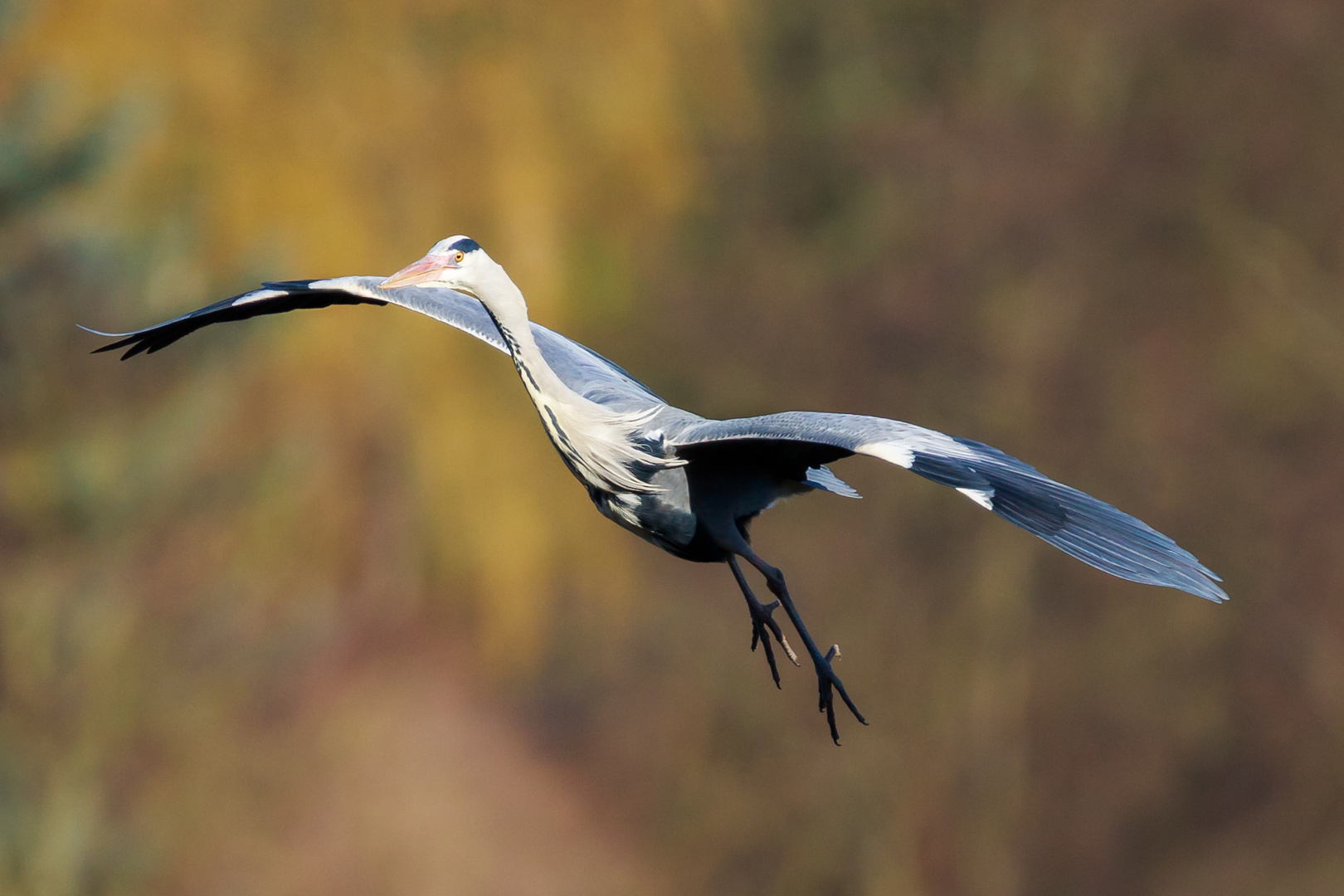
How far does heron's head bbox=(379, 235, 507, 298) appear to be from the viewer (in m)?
4.88

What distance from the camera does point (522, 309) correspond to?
16.2 feet

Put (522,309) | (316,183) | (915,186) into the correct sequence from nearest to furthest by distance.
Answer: (522,309), (316,183), (915,186)

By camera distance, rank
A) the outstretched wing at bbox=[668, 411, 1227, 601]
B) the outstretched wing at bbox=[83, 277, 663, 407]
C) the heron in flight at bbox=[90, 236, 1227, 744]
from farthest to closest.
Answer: the outstretched wing at bbox=[83, 277, 663, 407] → the heron in flight at bbox=[90, 236, 1227, 744] → the outstretched wing at bbox=[668, 411, 1227, 601]

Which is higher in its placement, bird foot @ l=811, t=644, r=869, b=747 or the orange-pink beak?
the orange-pink beak

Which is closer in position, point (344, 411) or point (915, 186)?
point (344, 411)

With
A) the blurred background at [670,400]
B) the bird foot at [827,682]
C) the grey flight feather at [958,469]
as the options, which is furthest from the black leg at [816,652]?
the blurred background at [670,400]

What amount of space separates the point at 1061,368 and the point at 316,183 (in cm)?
515

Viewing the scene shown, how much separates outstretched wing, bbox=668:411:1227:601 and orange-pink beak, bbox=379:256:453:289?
3.08 feet

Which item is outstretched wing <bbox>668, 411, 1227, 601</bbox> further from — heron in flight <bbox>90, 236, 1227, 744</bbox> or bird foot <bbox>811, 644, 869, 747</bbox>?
bird foot <bbox>811, 644, 869, 747</bbox>

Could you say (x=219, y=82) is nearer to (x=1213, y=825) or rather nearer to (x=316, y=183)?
(x=316, y=183)

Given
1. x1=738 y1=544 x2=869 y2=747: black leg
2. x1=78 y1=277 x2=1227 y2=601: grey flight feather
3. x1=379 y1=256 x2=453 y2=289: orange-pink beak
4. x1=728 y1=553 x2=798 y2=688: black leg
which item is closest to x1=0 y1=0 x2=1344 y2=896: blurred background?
x1=379 y1=256 x2=453 y2=289: orange-pink beak

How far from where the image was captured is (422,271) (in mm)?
4930

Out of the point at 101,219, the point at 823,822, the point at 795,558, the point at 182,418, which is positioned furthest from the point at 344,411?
the point at 823,822

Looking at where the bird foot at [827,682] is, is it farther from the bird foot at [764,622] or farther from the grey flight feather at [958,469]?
the grey flight feather at [958,469]
